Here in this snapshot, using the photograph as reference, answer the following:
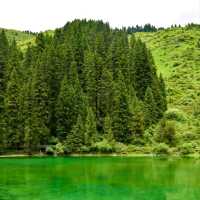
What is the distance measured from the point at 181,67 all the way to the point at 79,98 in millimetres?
62440

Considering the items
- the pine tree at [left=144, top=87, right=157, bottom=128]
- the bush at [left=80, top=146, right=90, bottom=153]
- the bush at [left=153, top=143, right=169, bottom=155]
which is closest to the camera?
the bush at [left=153, top=143, right=169, bottom=155]

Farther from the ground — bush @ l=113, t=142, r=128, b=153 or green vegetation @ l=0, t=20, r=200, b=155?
green vegetation @ l=0, t=20, r=200, b=155

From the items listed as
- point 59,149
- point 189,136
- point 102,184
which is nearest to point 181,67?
point 189,136

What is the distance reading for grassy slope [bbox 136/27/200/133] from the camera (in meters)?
118

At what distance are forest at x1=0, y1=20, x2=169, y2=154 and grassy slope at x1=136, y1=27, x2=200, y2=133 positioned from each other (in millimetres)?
7997

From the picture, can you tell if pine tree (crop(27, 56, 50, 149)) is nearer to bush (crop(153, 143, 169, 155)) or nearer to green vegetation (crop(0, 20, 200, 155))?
green vegetation (crop(0, 20, 200, 155))

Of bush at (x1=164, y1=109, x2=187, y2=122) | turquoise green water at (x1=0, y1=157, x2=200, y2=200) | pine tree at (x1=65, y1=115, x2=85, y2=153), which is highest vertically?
bush at (x1=164, y1=109, x2=187, y2=122)

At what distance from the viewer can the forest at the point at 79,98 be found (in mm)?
93438

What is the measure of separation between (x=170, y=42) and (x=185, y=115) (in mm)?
80103

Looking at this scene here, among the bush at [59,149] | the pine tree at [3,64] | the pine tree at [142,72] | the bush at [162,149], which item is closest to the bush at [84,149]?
the bush at [59,149]

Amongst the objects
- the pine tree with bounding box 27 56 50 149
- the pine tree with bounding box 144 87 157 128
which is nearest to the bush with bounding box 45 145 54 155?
the pine tree with bounding box 27 56 50 149

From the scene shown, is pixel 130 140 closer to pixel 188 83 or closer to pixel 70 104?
pixel 70 104

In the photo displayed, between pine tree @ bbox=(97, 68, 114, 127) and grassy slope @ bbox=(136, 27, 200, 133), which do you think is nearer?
pine tree @ bbox=(97, 68, 114, 127)

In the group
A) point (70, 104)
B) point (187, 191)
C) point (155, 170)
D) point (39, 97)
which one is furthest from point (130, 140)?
point (187, 191)
